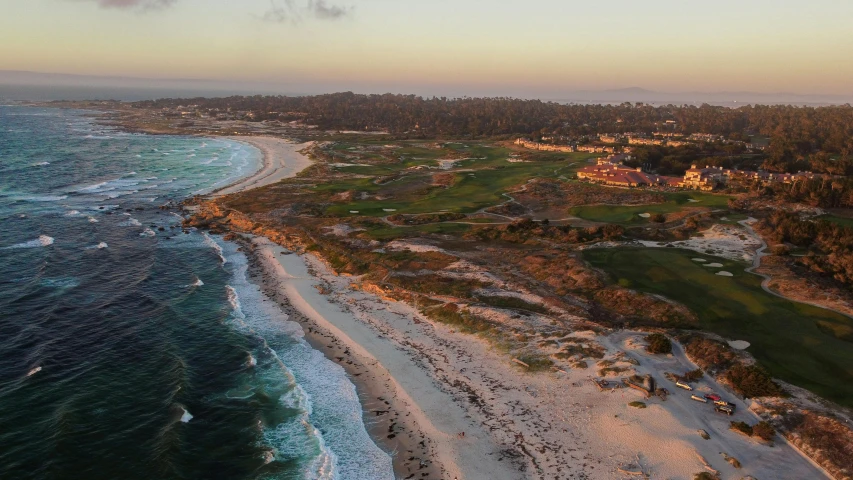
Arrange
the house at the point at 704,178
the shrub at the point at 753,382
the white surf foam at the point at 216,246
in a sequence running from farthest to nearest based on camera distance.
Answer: the house at the point at 704,178
the white surf foam at the point at 216,246
the shrub at the point at 753,382

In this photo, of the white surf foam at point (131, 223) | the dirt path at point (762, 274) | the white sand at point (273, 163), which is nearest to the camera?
the dirt path at point (762, 274)

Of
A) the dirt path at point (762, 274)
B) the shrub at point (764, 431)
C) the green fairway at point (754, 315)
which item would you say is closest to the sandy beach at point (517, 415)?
the shrub at point (764, 431)

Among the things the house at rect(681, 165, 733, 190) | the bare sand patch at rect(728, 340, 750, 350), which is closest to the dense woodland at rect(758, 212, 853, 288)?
the bare sand patch at rect(728, 340, 750, 350)

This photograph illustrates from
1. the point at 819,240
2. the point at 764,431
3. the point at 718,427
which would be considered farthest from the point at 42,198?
the point at 819,240

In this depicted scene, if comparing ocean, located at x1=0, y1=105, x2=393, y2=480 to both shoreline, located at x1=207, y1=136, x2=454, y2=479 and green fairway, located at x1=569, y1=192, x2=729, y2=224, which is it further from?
green fairway, located at x1=569, y1=192, x2=729, y2=224

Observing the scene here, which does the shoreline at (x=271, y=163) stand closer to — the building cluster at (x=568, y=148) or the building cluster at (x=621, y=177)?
the building cluster at (x=621, y=177)

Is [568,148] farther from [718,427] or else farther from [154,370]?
[154,370]
